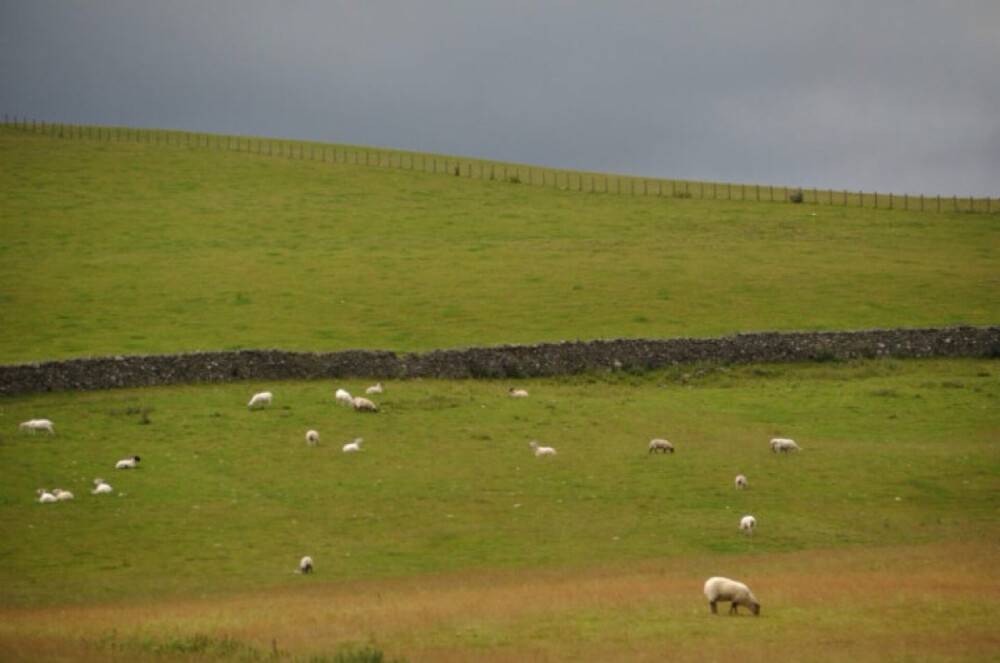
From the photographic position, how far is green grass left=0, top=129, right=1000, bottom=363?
53.0 meters

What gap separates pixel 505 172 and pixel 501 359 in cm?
5492

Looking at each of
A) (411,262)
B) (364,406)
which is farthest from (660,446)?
(411,262)

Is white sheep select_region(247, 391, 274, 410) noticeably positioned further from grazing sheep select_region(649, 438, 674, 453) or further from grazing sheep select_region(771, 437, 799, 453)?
grazing sheep select_region(771, 437, 799, 453)

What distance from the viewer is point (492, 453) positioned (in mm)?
36625

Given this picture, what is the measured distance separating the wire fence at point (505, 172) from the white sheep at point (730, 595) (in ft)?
211

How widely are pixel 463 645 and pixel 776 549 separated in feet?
32.2

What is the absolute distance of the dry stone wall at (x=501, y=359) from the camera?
43844 mm

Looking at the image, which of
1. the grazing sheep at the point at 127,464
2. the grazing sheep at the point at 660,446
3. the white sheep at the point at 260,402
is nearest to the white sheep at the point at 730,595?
the grazing sheep at the point at 660,446

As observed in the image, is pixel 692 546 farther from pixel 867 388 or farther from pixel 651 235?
pixel 651 235

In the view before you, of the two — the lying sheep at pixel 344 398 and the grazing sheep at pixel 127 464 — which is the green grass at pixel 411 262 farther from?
the grazing sheep at pixel 127 464

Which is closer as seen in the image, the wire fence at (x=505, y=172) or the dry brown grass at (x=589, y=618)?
the dry brown grass at (x=589, y=618)

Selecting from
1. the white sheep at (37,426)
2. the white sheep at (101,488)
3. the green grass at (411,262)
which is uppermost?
the green grass at (411,262)

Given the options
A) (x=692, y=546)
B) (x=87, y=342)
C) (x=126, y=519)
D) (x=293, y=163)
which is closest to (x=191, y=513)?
(x=126, y=519)

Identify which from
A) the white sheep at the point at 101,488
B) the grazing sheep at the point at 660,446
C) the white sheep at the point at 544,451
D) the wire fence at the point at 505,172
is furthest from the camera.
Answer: the wire fence at the point at 505,172
